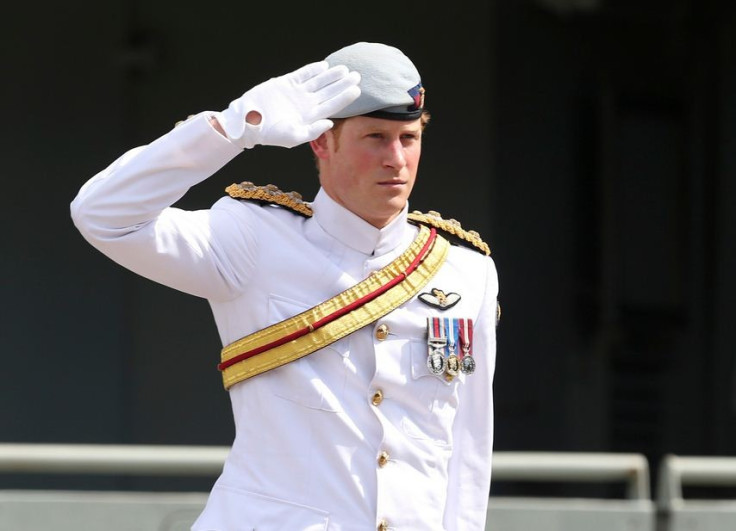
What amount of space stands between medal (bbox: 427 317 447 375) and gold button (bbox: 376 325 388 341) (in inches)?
3.5

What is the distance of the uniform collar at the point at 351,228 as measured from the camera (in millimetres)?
3020

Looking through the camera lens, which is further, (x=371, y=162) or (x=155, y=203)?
(x=371, y=162)

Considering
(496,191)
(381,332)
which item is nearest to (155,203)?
(381,332)

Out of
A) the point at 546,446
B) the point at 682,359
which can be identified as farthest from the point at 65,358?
the point at 682,359

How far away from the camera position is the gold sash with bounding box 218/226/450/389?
9.62 ft

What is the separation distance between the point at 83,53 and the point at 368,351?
4.09 meters

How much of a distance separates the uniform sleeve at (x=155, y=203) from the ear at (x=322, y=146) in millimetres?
258

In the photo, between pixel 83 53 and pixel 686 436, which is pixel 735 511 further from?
pixel 83 53

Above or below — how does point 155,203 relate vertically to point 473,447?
above

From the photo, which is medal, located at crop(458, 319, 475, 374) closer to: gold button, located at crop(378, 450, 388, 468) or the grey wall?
gold button, located at crop(378, 450, 388, 468)

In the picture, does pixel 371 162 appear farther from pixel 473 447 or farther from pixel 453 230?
pixel 473 447

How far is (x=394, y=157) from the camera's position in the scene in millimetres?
2918

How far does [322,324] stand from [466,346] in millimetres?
299

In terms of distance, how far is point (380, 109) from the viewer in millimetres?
2918
